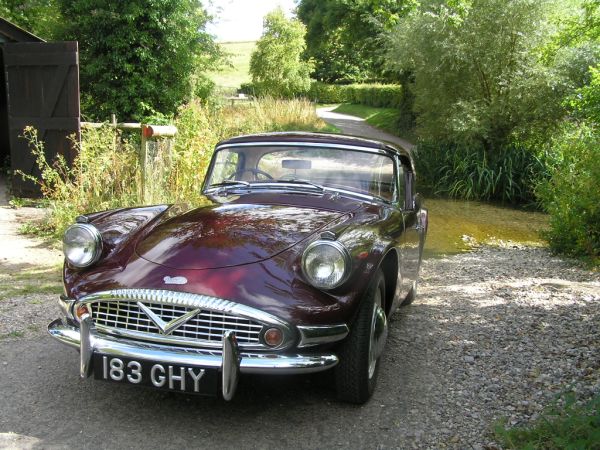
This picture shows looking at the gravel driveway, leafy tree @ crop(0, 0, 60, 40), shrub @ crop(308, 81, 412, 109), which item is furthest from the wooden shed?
shrub @ crop(308, 81, 412, 109)

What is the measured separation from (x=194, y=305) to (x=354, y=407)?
3.75 ft

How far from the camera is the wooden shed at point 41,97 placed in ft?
31.7

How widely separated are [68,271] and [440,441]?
225 centimetres

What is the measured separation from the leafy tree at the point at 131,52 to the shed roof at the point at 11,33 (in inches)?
121

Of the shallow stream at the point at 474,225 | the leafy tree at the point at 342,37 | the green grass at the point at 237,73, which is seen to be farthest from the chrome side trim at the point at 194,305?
the green grass at the point at 237,73

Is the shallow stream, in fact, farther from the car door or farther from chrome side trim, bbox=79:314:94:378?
chrome side trim, bbox=79:314:94:378

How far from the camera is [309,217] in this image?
3.79m

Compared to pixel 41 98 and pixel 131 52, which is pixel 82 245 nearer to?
pixel 41 98

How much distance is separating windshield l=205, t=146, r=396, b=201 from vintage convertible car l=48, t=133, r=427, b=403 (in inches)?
14.9

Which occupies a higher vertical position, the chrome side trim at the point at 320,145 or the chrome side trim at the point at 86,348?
the chrome side trim at the point at 320,145

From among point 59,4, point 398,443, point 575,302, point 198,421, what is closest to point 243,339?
point 198,421

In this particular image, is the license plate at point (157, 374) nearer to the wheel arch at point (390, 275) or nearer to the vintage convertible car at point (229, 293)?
the vintage convertible car at point (229, 293)

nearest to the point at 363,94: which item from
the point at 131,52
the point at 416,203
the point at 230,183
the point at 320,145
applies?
the point at 131,52

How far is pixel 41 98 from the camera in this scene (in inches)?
388
